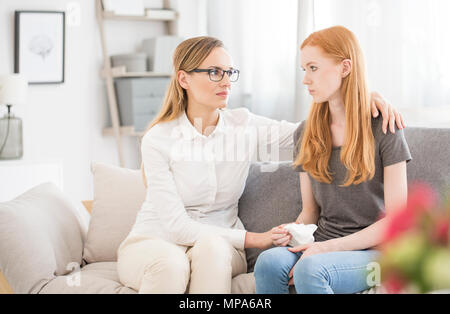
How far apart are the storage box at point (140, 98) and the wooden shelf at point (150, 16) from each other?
1.34 feet

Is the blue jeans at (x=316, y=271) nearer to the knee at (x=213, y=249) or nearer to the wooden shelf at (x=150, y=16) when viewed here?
the knee at (x=213, y=249)

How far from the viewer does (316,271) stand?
3.63ft

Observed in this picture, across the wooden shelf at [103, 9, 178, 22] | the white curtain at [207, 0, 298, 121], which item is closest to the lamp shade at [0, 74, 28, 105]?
the wooden shelf at [103, 9, 178, 22]

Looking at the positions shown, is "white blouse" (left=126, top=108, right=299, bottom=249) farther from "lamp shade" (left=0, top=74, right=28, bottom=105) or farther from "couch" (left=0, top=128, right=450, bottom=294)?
"lamp shade" (left=0, top=74, right=28, bottom=105)

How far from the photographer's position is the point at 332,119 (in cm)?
143

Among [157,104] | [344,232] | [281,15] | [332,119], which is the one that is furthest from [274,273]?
[157,104]

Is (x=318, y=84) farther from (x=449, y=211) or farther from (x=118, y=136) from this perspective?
(x=118, y=136)

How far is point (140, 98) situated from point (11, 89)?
775 mm

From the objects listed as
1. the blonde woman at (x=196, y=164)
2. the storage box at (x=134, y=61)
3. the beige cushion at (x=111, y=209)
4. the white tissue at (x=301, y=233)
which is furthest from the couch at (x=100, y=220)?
the storage box at (x=134, y=61)

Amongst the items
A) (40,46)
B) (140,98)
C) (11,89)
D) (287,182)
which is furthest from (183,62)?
(40,46)

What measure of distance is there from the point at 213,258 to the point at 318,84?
498mm

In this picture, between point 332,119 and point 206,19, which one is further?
point 206,19

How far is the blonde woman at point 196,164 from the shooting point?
1.44 meters

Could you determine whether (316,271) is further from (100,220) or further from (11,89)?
(11,89)
